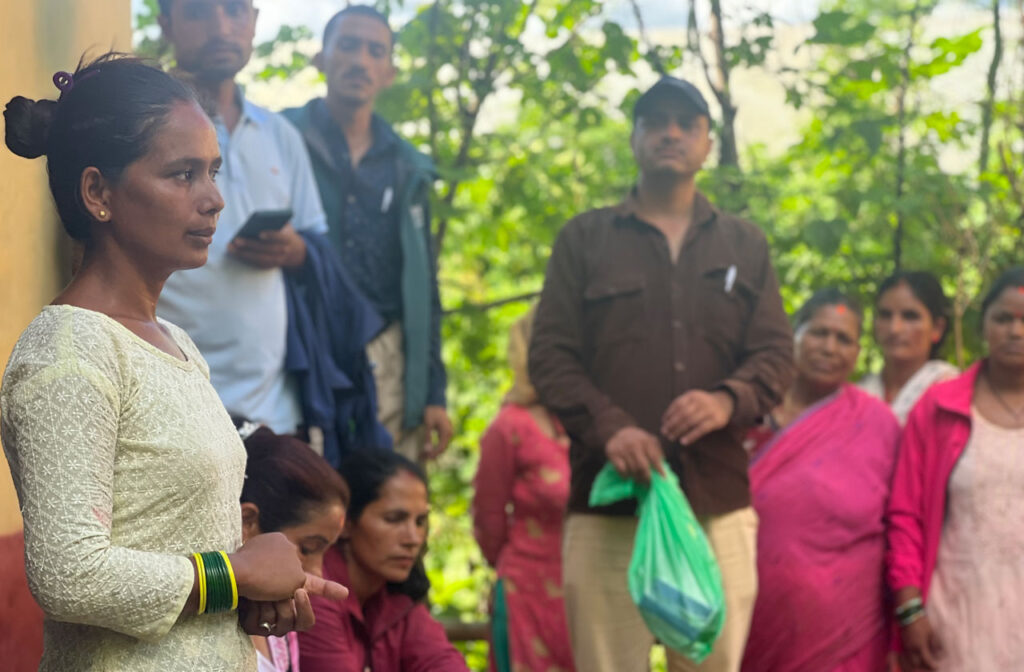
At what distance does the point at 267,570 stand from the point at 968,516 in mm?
3213

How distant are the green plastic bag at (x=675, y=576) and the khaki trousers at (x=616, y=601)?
0.24m

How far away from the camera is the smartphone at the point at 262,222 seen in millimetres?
3330

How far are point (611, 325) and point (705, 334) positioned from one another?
29 centimetres

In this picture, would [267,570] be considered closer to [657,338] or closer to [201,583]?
[201,583]

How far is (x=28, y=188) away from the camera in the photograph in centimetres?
262

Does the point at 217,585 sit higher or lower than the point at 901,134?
lower

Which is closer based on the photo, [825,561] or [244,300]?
[244,300]

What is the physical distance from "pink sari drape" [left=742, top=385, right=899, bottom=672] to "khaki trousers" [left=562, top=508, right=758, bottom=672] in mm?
802

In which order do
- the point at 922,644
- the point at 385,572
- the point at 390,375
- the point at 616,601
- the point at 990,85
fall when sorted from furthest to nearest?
the point at 990,85, the point at 390,375, the point at 922,644, the point at 616,601, the point at 385,572

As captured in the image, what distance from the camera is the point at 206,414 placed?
69.9 inches

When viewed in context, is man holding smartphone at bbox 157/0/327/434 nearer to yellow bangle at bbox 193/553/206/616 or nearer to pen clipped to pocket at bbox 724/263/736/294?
pen clipped to pocket at bbox 724/263/736/294

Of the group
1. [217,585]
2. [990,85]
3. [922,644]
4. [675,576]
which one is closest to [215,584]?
[217,585]

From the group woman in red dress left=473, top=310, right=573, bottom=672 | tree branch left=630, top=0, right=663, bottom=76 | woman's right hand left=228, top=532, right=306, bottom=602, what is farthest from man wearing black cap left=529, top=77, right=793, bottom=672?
woman's right hand left=228, top=532, right=306, bottom=602

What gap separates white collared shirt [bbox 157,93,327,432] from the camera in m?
3.30
